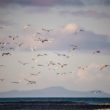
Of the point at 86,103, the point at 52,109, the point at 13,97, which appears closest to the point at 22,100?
the point at 13,97

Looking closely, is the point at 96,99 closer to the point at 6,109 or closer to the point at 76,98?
the point at 76,98

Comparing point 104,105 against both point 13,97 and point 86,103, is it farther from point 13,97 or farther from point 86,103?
point 13,97

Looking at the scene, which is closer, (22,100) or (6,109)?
(6,109)

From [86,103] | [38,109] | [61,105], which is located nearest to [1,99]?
[38,109]

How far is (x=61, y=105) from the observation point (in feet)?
29.4

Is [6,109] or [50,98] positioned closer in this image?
[6,109]

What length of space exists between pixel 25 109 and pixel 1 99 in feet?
2.66

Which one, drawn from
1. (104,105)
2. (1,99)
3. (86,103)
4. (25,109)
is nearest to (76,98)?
(86,103)

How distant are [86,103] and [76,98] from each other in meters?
0.33

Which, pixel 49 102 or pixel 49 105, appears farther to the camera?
pixel 49 102

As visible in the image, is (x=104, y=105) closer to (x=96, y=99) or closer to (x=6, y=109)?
(x=96, y=99)

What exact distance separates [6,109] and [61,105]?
1541 millimetres

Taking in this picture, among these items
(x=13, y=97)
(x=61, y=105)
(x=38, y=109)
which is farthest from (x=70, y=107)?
(x=13, y=97)

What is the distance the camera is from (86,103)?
925 centimetres
